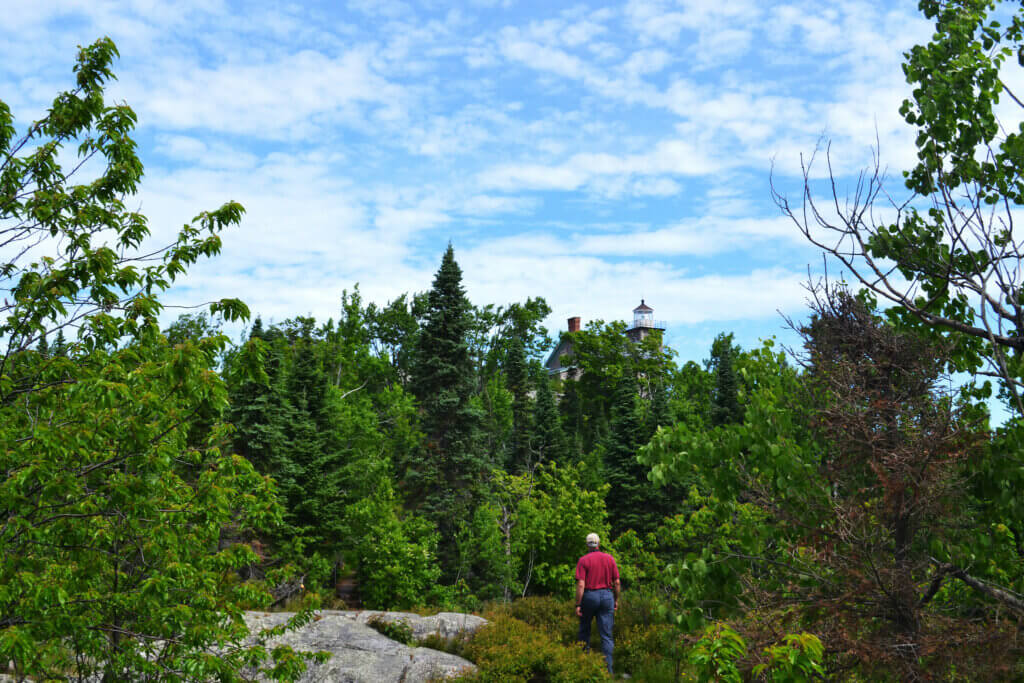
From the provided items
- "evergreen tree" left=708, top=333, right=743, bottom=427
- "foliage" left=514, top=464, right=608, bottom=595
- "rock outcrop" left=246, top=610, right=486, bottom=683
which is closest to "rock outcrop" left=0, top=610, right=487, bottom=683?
"rock outcrop" left=246, top=610, right=486, bottom=683

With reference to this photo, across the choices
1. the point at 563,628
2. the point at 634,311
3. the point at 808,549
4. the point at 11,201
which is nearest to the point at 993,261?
the point at 808,549

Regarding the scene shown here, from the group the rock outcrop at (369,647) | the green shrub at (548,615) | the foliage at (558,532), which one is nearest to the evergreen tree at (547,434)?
the foliage at (558,532)

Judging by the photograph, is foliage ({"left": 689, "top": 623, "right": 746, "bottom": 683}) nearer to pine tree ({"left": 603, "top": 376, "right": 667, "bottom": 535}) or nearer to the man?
the man

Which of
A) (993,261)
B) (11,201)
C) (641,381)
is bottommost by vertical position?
(993,261)

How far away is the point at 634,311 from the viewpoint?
253 ft

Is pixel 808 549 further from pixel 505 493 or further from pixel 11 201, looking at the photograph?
pixel 505 493

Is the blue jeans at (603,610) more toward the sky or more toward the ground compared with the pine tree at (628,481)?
more toward the ground

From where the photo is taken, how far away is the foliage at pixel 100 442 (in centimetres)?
611

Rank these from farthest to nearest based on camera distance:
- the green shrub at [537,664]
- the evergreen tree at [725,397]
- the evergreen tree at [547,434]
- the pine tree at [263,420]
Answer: the evergreen tree at [725,397]
the evergreen tree at [547,434]
the pine tree at [263,420]
the green shrub at [537,664]

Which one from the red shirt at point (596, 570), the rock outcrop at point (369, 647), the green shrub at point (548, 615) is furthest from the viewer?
the green shrub at point (548, 615)

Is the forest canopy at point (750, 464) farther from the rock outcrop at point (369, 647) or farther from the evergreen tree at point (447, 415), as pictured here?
the evergreen tree at point (447, 415)

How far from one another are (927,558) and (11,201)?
30.4 feet

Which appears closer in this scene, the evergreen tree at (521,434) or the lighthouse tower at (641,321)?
the evergreen tree at (521,434)

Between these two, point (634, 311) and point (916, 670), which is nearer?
point (916, 670)
